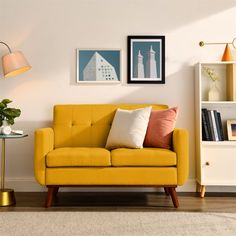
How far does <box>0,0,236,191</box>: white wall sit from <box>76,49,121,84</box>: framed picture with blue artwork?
7 centimetres

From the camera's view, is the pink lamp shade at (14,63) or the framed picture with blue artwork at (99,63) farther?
the framed picture with blue artwork at (99,63)

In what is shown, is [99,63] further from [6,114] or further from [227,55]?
[227,55]

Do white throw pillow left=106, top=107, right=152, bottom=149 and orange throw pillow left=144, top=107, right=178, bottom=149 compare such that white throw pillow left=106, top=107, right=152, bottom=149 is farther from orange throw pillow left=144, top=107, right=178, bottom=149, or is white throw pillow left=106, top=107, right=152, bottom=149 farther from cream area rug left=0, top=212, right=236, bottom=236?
cream area rug left=0, top=212, right=236, bottom=236

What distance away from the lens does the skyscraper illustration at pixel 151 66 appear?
12.5 ft

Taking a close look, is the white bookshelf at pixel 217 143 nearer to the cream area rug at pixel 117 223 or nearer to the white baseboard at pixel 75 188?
the white baseboard at pixel 75 188

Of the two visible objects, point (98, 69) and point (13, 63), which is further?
point (98, 69)

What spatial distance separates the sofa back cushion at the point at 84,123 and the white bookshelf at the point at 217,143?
1.46ft

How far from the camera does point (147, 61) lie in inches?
150

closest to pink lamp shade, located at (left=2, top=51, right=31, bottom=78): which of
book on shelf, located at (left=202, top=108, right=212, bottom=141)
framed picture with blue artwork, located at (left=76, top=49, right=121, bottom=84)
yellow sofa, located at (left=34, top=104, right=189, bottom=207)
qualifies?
framed picture with blue artwork, located at (left=76, top=49, right=121, bottom=84)

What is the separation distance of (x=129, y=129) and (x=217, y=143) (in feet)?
2.92


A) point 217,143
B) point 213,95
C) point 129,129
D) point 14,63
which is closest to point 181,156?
point 129,129

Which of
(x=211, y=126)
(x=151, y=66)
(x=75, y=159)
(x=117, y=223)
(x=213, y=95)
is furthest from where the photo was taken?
(x=151, y=66)

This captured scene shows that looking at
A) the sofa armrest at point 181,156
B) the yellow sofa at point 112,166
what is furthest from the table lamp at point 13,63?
the sofa armrest at point 181,156

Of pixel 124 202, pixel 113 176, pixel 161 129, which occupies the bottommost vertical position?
pixel 124 202
